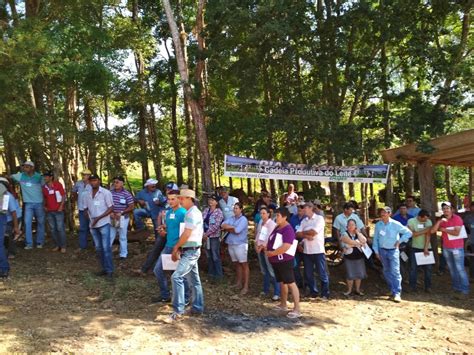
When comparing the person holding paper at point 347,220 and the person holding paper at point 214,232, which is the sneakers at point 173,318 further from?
the person holding paper at point 347,220

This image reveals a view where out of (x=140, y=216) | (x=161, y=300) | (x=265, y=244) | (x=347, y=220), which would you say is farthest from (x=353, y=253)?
(x=140, y=216)

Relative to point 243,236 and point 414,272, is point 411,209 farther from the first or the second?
point 243,236

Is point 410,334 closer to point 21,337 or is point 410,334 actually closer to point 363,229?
point 363,229

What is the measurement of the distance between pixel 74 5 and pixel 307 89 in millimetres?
5895

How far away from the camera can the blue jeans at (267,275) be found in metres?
7.95

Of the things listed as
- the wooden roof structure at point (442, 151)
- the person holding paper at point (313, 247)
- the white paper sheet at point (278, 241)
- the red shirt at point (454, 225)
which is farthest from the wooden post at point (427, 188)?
the white paper sheet at point (278, 241)

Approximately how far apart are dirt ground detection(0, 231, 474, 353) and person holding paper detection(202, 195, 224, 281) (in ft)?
1.17

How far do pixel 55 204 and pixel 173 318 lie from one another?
4522mm

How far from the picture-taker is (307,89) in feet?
39.1

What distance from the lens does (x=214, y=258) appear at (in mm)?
8609

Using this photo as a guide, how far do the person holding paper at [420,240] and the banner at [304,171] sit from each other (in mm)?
1490

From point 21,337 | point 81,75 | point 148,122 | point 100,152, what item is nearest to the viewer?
point 21,337

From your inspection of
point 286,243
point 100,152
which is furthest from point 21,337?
point 100,152

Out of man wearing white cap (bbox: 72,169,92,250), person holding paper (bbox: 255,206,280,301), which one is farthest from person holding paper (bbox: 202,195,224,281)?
man wearing white cap (bbox: 72,169,92,250)
